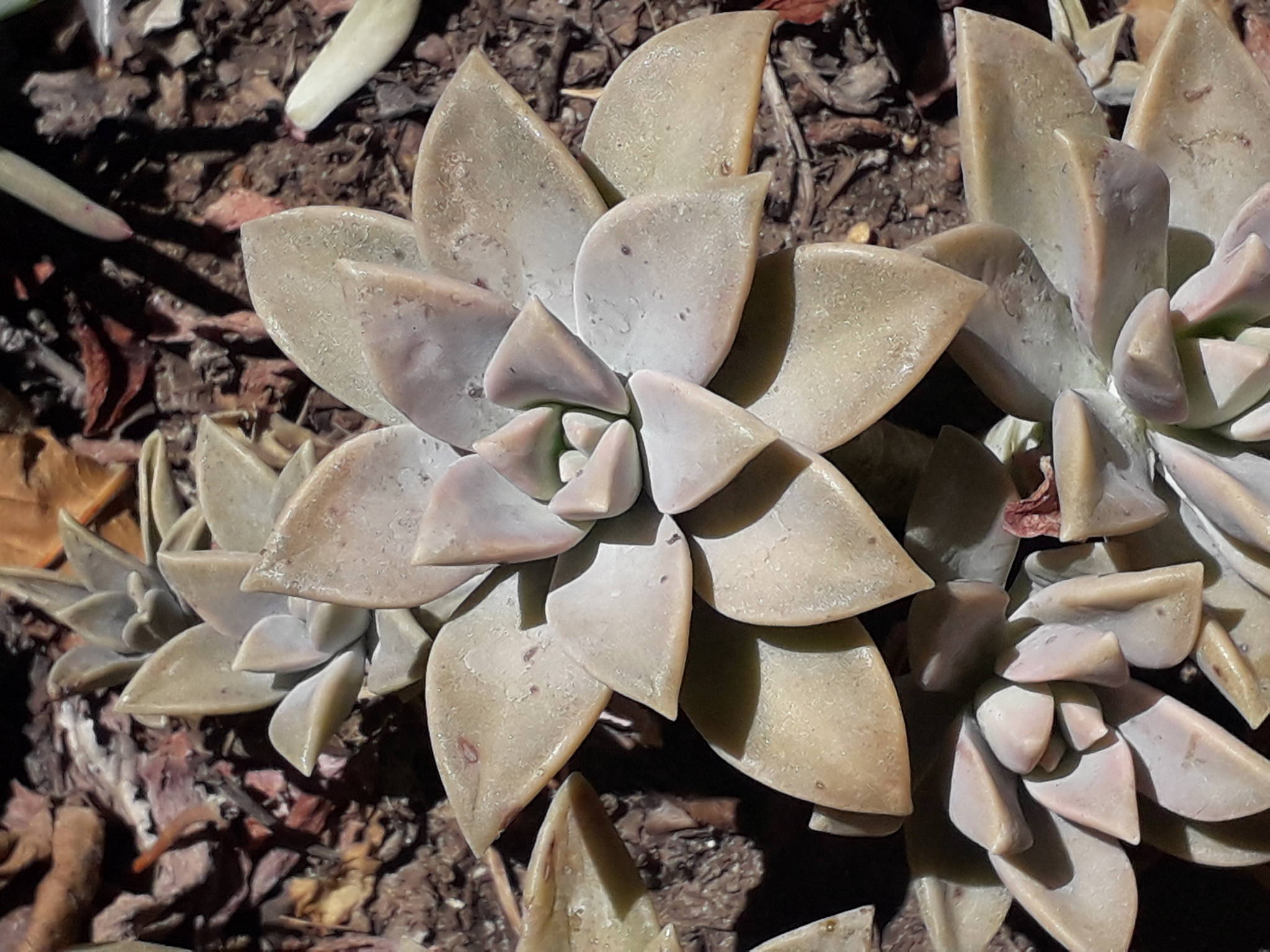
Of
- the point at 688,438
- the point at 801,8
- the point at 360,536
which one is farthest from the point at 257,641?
the point at 801,8

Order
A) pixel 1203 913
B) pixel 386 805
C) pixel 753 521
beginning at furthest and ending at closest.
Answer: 1. pixel 386 805
2. pixel 1203 913
3. pixel 753 521

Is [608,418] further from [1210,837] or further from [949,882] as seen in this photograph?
[1210,837]

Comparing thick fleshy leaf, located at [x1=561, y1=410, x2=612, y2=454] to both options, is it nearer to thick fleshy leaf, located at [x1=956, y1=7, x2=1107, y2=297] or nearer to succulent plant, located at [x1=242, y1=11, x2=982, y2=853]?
succulent plant, located at [x1=242, y1=11, x2=982, y2=853]

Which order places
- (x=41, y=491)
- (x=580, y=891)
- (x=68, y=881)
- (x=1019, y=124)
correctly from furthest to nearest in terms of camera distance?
(x=41, y=491) → (x=68, y=881) → (x=580, y=891) → (x=1019, y=124)

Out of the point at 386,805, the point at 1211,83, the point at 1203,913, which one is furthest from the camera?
the point at 386,805

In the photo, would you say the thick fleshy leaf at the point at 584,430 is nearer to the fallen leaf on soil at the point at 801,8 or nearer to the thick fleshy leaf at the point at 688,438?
the thick fleshy leaf at the point at 688,438

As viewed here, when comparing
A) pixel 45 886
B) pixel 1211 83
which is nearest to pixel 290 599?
pixel 45 886

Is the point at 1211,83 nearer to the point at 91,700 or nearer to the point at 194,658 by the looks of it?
the point at 194,658
